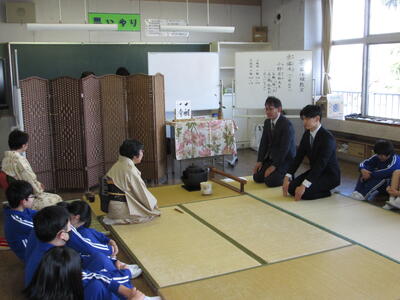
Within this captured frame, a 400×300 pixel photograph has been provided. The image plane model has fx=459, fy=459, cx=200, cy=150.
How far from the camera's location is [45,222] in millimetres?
2363

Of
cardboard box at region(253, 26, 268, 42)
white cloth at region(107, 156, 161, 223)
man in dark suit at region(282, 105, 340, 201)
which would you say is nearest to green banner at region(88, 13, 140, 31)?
cardboard box at region(253, 26, 268, 42)

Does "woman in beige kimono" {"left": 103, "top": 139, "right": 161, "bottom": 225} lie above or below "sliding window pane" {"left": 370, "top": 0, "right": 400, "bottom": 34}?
below

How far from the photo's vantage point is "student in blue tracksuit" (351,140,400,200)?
4.57m

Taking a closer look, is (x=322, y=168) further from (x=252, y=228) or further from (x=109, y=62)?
(x=109, y=62)

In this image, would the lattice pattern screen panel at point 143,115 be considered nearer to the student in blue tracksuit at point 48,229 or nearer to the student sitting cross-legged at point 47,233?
the student sitting cross-legged at point 47,233

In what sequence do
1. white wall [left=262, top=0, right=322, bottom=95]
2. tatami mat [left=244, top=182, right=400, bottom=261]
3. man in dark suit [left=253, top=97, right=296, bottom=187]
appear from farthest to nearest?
white wall [left=262, top=0, right=322, bottom=95], man in dark suit [left=253, top=97, right=296, bottom=187], tatami mat [left=244, top=182, right=400, bottom=261]

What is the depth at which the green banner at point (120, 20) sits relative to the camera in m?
7.31

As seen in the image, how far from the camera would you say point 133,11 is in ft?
24.7

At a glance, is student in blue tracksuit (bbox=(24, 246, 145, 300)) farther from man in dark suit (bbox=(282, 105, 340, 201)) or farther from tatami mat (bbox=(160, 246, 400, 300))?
man in dark suit (bbox=(282, 105, 340, 201))

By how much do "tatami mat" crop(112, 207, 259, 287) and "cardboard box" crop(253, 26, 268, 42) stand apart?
5.16 meters

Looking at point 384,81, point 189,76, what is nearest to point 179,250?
point 189,76

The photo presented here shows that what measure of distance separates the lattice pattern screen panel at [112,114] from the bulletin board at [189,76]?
1.64 m

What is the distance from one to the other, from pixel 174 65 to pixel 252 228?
4272mm

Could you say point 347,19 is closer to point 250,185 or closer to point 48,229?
point 250,185
